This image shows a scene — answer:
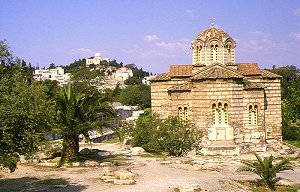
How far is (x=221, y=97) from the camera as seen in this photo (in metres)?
26.6

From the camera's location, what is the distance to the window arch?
2678 cm

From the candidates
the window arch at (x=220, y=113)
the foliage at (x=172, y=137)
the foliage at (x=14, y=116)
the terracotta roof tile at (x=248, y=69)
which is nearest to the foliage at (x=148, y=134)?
the foliage at (x=172, y=137)

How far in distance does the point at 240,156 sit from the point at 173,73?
9146mm

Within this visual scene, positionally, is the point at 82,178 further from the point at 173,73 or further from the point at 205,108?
the point at 173,73

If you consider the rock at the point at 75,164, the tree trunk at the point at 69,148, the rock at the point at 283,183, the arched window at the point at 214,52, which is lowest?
the rock at the point at 283,183

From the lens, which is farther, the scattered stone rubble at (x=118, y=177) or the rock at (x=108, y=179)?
the rock at (x=108, y=179)

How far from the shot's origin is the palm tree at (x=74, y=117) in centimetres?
1856

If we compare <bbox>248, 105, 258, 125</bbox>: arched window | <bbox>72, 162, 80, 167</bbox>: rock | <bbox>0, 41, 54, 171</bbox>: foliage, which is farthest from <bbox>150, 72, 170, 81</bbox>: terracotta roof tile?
<bbox>0, 41, 54, 171</bbox>: foliage

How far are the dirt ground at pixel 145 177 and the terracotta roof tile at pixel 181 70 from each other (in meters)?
10.7

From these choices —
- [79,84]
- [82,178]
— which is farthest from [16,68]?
[79,84]

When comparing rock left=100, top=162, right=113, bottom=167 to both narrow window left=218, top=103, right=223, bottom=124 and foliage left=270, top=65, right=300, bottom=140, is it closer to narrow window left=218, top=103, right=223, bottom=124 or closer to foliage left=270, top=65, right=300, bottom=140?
narrow window left=218, top=103, right=223, bottom=124

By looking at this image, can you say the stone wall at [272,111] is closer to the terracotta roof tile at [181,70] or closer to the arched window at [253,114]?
the arched window at [253,114]

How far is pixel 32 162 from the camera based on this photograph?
19312 millimetres

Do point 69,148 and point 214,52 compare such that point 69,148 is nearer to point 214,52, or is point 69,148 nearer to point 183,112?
point 183,112
